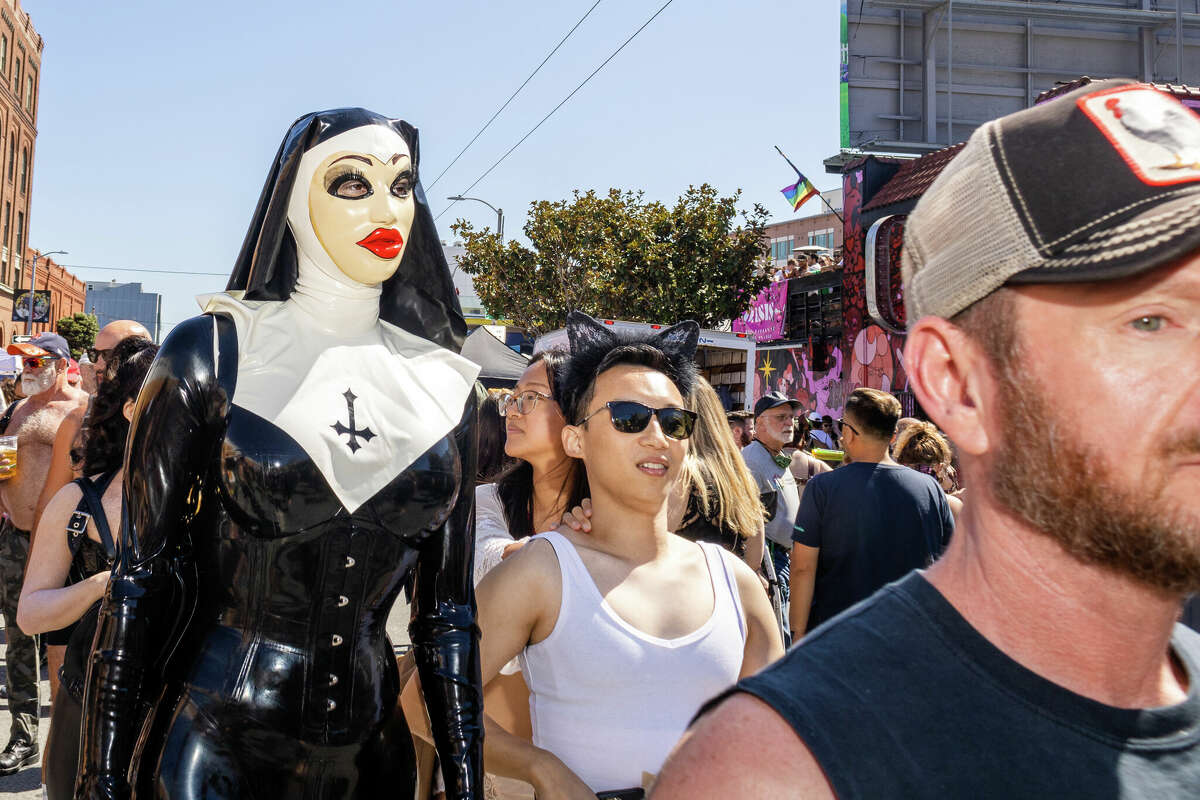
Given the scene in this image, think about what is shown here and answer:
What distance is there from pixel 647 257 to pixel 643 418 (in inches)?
691

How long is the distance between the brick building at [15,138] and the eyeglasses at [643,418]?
176 ft

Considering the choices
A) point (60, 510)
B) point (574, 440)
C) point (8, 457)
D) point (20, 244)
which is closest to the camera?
point (574, 440)

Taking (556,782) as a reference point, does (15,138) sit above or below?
above

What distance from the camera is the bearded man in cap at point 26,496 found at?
521cm

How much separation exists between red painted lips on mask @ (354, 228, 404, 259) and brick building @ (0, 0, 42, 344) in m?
53.8

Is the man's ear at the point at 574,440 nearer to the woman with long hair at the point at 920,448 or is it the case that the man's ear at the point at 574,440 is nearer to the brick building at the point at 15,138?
the woman with long hair at the point at 920,448

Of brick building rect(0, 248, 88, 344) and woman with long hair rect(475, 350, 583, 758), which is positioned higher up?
brick building rect(0, 248, 88, 344)

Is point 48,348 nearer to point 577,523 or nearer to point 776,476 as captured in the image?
point 776,476

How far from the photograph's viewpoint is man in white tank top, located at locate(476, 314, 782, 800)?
7.66ft

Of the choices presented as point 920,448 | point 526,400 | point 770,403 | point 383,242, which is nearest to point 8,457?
point 526,400

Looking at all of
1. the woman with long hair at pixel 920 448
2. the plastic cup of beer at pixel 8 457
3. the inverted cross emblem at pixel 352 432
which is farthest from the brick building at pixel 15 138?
the inverted cross emblem at pixel 352 432

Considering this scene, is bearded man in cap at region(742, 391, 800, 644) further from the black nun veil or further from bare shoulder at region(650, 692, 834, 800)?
bare shoulder at region(650, 692, 834, 800)

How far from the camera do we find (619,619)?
2.40 meters

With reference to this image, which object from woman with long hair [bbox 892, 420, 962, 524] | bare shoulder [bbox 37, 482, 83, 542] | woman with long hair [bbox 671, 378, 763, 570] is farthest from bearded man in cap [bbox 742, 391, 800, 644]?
bare shoulder [bbox 37, 482, 83, 542]
